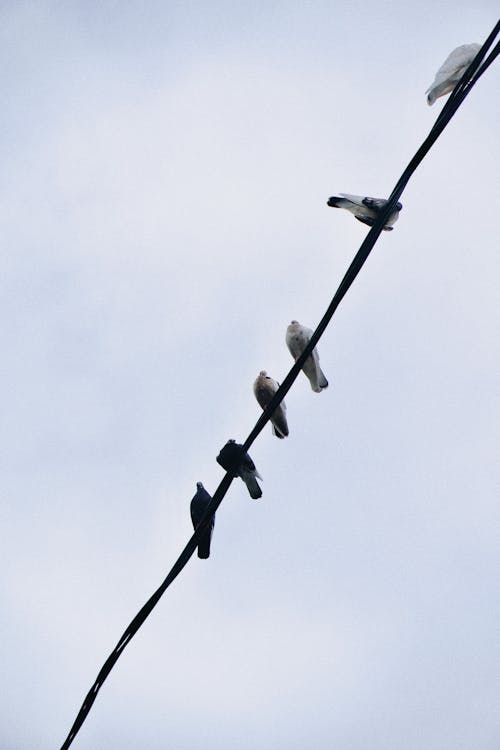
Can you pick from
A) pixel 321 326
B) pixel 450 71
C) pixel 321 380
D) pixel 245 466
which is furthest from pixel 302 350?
pixel 321 326

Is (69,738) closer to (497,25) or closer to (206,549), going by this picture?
(206,549)

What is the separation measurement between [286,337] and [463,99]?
8.22ft

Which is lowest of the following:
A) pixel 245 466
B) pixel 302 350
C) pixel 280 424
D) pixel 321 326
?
pixel 321 326

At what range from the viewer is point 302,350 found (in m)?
4.78

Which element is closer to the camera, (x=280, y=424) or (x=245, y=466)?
(x=245, y=466)

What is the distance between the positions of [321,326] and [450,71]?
2343mm

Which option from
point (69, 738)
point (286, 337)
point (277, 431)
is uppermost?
point (286, 337)

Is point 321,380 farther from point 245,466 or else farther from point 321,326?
point 321,326

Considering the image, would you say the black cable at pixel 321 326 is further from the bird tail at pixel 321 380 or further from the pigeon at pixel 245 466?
the bird tail at pixel 321 380

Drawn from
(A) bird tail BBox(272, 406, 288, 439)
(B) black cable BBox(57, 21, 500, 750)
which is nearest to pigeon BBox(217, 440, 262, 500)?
(A) bird tail BBox(272, 406, 288, 439)

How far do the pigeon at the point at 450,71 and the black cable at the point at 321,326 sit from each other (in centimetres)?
188

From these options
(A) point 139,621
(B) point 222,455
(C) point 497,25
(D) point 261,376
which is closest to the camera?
(C) point 497,25

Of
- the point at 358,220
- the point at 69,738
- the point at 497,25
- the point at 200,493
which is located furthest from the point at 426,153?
the point at 200,493

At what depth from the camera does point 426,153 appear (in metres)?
2.51
